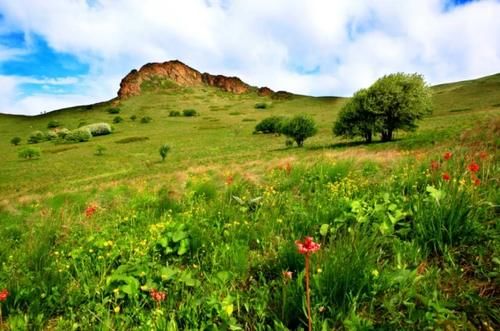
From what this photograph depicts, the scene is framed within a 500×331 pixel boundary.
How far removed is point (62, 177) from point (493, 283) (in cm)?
4699

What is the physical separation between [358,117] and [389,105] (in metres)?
3.98

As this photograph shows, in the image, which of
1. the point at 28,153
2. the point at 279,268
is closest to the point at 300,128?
the point at 28,153

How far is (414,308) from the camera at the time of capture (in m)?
2.66

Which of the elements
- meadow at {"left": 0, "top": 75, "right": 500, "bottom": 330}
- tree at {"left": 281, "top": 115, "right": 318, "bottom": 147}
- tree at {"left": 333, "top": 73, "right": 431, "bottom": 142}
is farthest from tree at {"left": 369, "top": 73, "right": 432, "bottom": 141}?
meadow at {"left": 0, "top": 75, "right": 500, "bottom": 330}

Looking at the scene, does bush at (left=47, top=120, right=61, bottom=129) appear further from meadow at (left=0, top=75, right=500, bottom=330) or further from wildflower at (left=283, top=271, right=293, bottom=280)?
wildflower at (left=283, top=271, right=293, bottom=280)

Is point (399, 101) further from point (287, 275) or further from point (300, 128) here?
point (287, 275)

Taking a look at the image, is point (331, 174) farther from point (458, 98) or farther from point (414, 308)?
point (458, 98)

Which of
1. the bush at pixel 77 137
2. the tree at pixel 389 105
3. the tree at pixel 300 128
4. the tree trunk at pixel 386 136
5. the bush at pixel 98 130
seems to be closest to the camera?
the tree at pixel 389 105

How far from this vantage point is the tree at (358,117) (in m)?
39.1

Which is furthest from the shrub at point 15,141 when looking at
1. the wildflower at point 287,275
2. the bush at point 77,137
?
the wildflower at point 287,275

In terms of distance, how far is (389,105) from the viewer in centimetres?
3734

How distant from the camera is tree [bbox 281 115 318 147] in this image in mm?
50594

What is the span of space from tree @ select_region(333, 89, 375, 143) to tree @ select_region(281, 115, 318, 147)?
372 inches

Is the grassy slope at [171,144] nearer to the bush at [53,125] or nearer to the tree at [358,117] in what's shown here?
the tree at [358,117]
